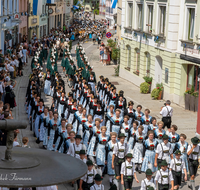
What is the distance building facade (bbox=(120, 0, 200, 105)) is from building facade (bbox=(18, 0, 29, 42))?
16304 mm

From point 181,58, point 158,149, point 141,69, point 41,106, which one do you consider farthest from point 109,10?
point 158,149

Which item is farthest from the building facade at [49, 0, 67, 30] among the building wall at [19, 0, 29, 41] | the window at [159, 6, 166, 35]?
the window at [159, 6, 166, 35]

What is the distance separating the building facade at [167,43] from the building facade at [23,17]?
16.3 m

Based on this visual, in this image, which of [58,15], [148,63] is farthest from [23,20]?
[58,15]

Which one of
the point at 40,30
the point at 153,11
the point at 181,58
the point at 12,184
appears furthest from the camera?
the point at 40,30

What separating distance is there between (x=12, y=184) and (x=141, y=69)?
22210 millimetres

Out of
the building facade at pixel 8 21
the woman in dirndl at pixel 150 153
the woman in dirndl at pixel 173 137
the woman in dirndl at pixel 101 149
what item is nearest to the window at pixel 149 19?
the building facade at pixel 8 21

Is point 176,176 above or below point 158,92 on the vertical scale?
below

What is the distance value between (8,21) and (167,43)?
17.0 m

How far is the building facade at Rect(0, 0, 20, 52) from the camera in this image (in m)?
32.3

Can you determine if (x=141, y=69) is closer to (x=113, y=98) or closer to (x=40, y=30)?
(x=113, y=98)

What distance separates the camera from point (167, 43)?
21141mm

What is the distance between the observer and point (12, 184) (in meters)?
3.29

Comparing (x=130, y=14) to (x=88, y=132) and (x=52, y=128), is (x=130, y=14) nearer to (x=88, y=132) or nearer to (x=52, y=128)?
(x=52, y=128)
